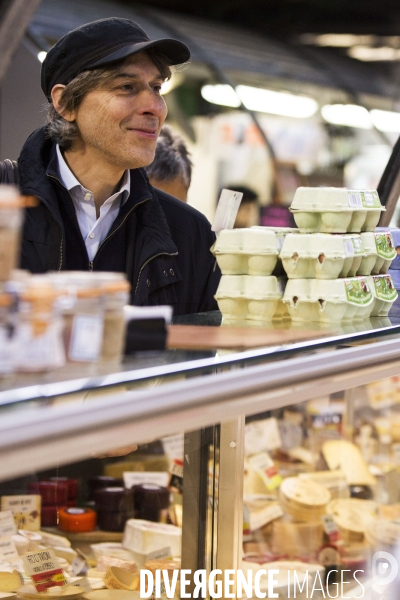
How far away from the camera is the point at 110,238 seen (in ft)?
7.03

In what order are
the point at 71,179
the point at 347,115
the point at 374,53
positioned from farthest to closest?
the point at 374,53, the point at 347,115, the point at 71,179

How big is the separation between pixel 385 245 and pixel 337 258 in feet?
0.92

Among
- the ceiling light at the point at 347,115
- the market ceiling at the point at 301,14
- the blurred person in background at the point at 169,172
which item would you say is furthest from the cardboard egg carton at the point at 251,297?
the market ceiling at the point at 301,14

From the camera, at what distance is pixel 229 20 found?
9.23 meters

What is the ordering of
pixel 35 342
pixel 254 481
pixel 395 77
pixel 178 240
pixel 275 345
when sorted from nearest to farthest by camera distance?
pixel 35 342
pixel 275 345
pixel 178 240
pixel 254 481
pixel 395 77

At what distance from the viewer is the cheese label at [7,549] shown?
5.82 feet

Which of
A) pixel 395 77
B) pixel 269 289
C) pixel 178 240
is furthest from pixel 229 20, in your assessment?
pixel 269 289

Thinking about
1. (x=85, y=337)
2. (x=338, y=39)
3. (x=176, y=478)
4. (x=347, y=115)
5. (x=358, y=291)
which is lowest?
(x=176, y=478)

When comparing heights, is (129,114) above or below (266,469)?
above

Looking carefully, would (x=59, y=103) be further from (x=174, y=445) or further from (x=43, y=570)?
(x=43, y=570)

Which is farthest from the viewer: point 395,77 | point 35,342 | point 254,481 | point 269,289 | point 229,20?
point 229,20

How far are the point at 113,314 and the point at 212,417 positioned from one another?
6.8 inches

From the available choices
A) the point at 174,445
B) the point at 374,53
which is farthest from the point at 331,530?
the point at 374,53

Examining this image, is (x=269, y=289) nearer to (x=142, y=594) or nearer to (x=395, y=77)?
(x=142, y=594)
